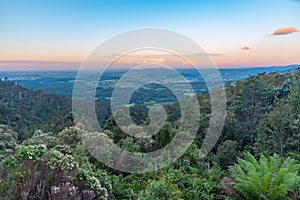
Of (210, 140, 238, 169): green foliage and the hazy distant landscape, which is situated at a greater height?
the hazy distant landscape

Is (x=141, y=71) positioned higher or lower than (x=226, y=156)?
higher

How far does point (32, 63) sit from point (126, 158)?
39.3 ft

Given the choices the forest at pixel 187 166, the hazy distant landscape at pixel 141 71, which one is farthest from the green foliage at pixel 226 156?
the hazy distant landscape at pixel 141 71

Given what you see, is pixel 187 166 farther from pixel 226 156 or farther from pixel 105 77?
pixel 105 77

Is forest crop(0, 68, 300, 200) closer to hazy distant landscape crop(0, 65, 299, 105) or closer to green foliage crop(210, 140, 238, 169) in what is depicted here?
green foliage crop(210, 140, 238, 169)

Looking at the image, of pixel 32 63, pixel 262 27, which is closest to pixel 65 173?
pixel 262 27

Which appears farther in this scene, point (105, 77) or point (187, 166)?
point (105, 77)

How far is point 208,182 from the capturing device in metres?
4.68

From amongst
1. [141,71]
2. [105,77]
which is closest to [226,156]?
[141,71]

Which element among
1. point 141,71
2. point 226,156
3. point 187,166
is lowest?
point 226,156

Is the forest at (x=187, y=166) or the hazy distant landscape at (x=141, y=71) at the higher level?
the hazy distant landscape at (x=141, y=71)

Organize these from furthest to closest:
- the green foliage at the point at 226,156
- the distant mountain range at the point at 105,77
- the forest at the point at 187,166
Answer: the green foliage at the point at 226,156 < the distant mountain range at the point at 105,77 < the forest at the point at 187,166

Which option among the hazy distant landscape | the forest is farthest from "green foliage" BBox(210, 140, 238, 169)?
the hazy distant landscape

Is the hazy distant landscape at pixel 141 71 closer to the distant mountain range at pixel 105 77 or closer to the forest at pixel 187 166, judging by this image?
the distant mountain range at pixel 105 77
